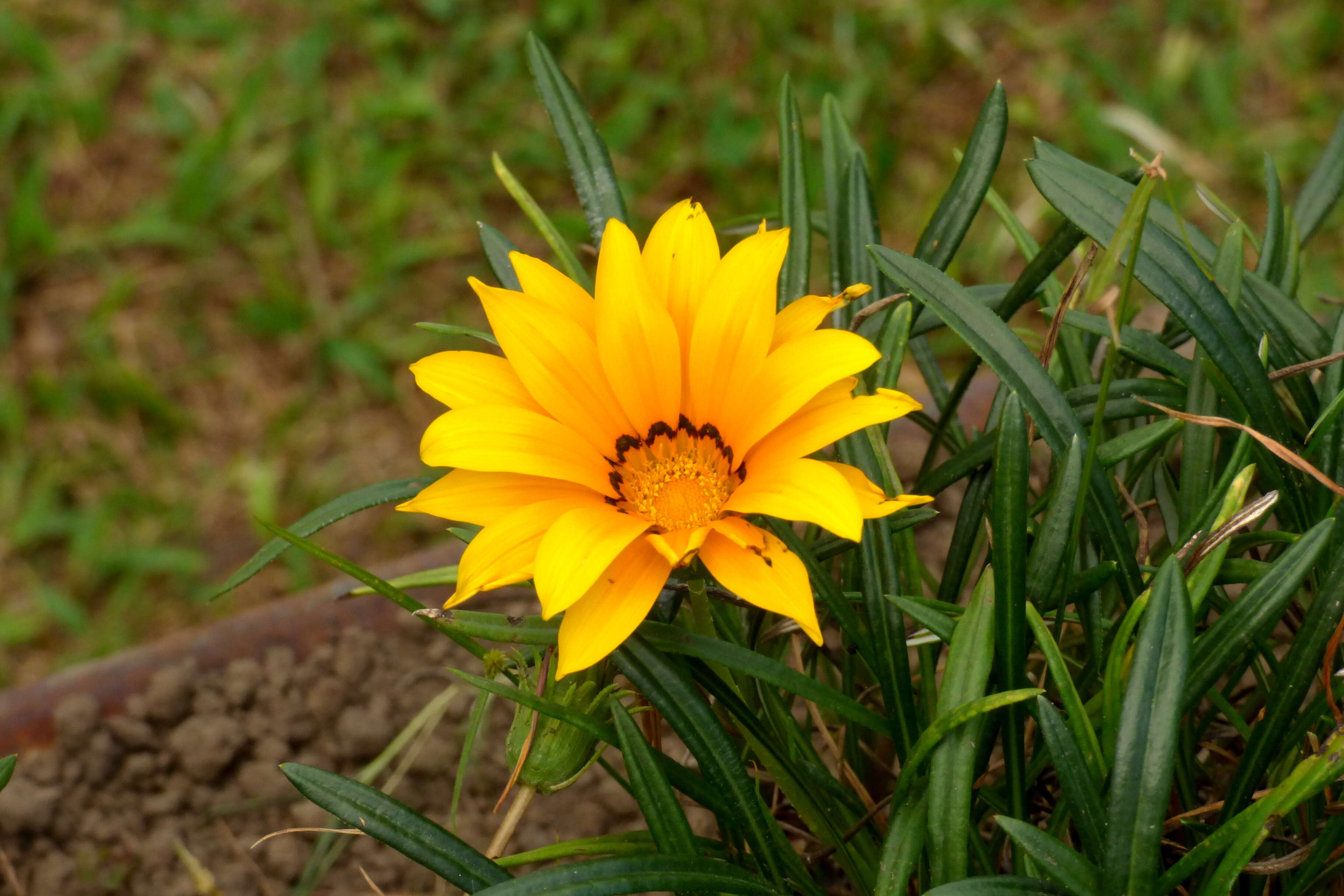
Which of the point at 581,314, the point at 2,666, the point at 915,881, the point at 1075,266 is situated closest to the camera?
the point at 581,314

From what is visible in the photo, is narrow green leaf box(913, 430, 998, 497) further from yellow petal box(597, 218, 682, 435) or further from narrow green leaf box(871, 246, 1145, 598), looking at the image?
yellow petal box(597, 218, 682, 435)

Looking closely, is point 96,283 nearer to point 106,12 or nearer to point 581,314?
point 106,12

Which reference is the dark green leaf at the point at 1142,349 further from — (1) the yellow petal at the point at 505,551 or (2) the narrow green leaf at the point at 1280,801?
(1) the yellow petal at the point at 505,551

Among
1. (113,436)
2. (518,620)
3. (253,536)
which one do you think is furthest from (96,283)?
(518,620)

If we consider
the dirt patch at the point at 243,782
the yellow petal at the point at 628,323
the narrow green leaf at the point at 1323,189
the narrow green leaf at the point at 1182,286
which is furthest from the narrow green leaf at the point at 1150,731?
the dirt patch at the point at 243,782

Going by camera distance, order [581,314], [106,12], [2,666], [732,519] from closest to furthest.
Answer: [732,519] < [581,314] < [2,666] < [106,12]

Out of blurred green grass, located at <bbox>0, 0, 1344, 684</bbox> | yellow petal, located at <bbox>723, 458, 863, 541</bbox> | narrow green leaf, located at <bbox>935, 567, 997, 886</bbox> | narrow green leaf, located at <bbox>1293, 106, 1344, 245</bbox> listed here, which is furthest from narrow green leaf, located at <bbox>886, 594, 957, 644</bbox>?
blurred green grass, located at <bbox>0, 0, 1344, 684</bbox>
